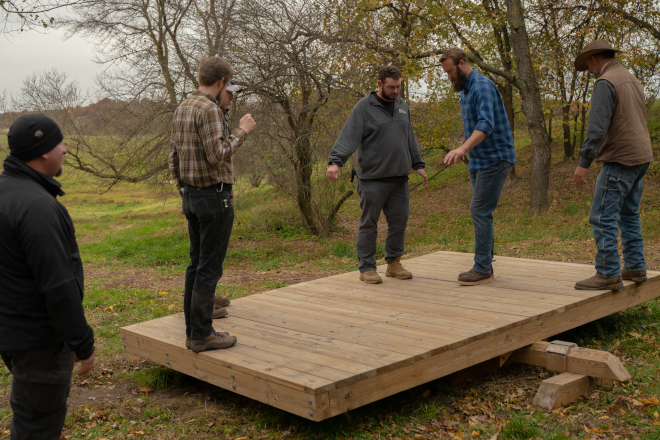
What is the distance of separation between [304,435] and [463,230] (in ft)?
31.8

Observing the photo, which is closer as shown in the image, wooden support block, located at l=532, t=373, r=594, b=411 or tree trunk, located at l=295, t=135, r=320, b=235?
wooden support block, located at l=532, t=373, r=594, b=411

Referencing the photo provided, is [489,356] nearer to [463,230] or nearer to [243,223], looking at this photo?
[463,230]

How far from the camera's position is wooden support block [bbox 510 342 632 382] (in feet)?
13.3

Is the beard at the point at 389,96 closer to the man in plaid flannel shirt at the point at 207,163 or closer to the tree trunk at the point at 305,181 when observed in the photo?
the man in plaid flannel shirt at the point at 207,163

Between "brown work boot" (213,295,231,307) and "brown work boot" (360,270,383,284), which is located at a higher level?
"brown work boot" (360,270,383,284)

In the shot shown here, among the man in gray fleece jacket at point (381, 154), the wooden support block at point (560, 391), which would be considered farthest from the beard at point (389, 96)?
the wooden support block at point (560, 391)

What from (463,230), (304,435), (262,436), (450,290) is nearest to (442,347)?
(304,435)

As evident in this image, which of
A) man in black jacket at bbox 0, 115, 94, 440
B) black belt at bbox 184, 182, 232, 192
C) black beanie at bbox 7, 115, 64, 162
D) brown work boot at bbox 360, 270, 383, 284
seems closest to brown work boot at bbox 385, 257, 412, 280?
brown work boot at bbox 360, 270, 383, 284

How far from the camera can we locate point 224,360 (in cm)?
393

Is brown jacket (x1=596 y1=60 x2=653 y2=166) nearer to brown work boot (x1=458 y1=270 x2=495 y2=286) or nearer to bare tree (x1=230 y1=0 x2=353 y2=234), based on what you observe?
brown work boot (x1=458 y1=270 x2=495 y2=286)

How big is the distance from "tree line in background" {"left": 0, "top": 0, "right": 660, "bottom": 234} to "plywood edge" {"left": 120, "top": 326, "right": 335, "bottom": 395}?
23.1ft

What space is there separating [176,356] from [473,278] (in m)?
2.89

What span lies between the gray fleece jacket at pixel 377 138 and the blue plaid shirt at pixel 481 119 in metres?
0.66

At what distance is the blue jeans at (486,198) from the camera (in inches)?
210
